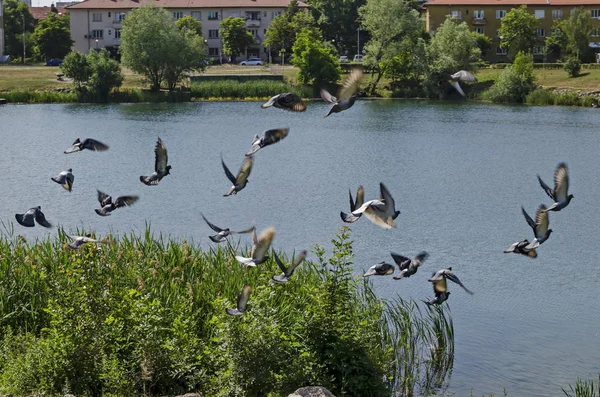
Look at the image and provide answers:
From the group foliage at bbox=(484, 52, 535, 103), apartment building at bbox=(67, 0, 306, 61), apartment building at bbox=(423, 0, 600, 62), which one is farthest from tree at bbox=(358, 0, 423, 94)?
apartment building at bbox=(67, 0, 306, 61)

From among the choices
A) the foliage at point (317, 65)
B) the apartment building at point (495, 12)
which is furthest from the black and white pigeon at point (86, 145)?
the apartment building at point (495, 12)

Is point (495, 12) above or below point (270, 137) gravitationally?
above

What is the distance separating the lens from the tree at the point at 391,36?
92.1 meters

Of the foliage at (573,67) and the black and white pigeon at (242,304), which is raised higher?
the foliage at (573,67)

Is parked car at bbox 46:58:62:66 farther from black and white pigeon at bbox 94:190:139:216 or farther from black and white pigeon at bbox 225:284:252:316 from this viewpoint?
black and white pigeon at bbox 225:284:252:316

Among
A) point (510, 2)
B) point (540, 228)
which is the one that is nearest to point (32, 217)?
point (540, 228)

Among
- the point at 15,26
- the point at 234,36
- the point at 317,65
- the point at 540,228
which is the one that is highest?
the point at 15,26

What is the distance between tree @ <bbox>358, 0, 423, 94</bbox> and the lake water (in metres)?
24.5

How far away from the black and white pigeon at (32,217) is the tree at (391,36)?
254 feet

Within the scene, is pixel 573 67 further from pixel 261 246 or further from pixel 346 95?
pixel 261 246

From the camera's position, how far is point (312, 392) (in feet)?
35.6

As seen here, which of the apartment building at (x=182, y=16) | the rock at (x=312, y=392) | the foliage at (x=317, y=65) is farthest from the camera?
the apartment building at (x=182, y=16)

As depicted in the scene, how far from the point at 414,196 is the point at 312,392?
76.3ft

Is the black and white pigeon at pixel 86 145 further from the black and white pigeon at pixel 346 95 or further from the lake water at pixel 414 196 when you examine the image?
the lake water at pixel 414 196
